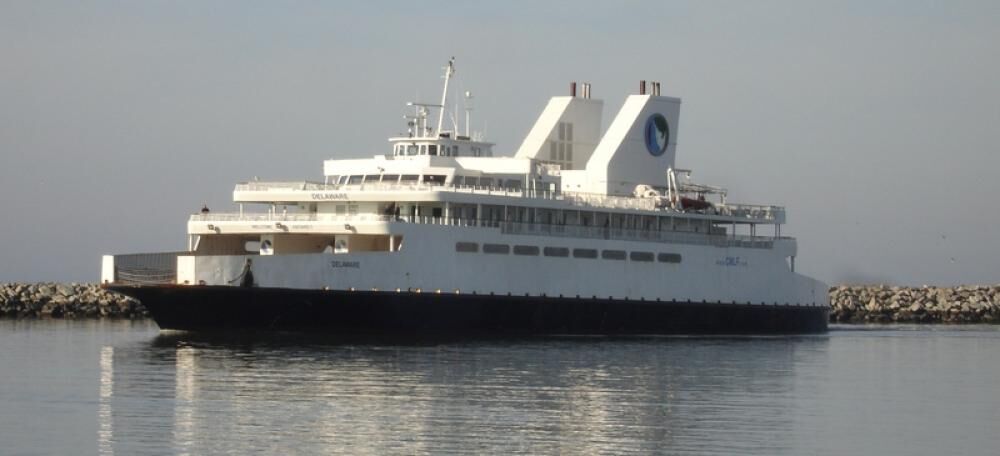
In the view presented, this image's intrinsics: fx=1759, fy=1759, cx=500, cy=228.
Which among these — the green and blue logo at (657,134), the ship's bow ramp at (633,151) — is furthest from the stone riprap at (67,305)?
the green and blue logo at (657,134)

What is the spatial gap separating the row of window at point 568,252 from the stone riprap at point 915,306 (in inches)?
600

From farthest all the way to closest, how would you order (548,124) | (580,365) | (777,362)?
(548,124) → (777,362) → (580,365)

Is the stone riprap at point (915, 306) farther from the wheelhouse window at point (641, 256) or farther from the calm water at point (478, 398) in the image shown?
the calm water at point (478, 398)

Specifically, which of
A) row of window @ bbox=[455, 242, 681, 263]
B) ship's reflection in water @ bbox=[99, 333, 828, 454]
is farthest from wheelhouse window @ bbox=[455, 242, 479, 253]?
ship's reflection in water @ bbox=[99, 333, 828, 454]

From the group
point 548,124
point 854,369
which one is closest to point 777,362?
point 854,369

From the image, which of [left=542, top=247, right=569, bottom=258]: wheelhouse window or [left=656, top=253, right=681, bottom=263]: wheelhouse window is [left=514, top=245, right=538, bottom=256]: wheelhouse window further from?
[left=656, top=253, right=681, bottom=263]: wheelhouse window

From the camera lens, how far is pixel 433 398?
27312 mm

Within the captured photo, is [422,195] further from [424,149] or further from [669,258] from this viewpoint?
[669,258]

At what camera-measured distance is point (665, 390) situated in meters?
29.7

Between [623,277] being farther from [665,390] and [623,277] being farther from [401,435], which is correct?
[401,435]

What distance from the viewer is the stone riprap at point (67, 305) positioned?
2169 inches

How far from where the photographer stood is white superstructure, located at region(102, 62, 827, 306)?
4134 centimetres

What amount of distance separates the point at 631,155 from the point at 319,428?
27.6 m

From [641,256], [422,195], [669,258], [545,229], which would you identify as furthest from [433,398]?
[669,258]
